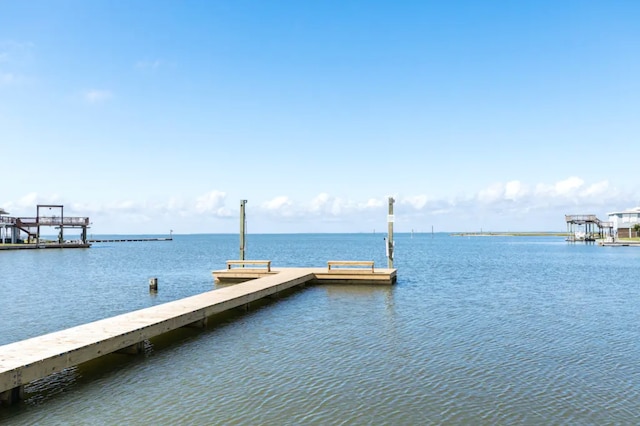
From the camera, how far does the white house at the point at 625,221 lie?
282 feet

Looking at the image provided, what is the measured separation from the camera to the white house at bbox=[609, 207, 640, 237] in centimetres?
8600

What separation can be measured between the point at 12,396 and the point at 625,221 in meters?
103

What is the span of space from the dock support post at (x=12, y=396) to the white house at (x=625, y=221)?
328ft

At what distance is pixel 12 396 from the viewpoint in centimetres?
761

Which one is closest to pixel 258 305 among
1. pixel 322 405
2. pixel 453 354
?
pixel 453 354

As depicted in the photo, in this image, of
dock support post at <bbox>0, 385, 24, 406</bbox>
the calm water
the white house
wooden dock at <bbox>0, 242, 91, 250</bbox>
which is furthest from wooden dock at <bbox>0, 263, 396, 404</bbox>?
the white house

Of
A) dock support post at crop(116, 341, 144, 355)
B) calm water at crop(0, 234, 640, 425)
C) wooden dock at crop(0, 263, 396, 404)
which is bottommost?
calm water at crop(0, 234, 640, 425)

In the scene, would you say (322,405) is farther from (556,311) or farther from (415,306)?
(556,311)

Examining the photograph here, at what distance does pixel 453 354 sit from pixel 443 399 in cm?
309

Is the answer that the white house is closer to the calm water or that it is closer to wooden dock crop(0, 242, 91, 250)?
the calm water

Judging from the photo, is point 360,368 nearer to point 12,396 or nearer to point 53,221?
point 12,396

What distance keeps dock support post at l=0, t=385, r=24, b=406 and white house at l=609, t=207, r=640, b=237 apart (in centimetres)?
9988

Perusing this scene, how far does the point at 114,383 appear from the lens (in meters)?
8.86

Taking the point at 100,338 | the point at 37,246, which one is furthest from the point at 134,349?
the point at 37,246
